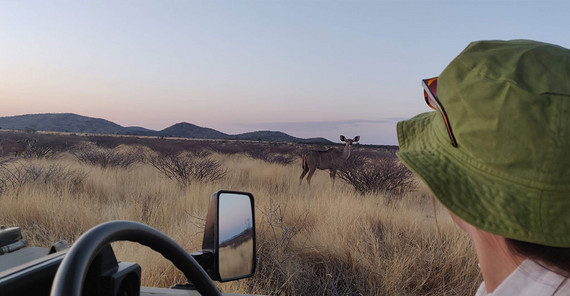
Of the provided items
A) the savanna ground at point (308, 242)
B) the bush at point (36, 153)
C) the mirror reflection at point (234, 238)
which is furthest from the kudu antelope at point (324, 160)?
the mirror reflection at point (234, 238)

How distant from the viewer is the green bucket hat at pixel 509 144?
81cm

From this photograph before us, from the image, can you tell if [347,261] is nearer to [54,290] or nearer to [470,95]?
[470,95]

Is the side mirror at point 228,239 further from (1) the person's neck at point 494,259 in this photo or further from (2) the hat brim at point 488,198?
(1) the person's neck at point 494,259

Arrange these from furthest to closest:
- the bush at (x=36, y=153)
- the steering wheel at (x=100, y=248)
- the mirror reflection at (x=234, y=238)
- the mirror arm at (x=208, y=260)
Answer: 1. the bush at (x=36, y=153)
2. the mirror reflection at (x=234, y=238)
3. the mirror arm at (x=208, y=260)
4. the steering wheel at (x=100, y=248)

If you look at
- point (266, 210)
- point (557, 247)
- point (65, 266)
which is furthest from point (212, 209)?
point (266, 210)

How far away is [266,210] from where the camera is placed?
592 cm

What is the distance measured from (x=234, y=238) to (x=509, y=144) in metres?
1.06

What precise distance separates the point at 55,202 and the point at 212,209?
5.63m

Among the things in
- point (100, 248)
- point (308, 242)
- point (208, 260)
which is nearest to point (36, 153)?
point (308, 242)

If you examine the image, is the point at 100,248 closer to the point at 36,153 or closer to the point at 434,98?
the point at 434,98

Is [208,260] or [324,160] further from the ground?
[208,260]

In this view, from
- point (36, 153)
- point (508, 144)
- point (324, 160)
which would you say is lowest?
point (324, 160)

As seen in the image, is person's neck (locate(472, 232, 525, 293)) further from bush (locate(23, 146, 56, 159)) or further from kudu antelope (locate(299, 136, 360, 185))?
bush (locate(23, 146, 56, 159))

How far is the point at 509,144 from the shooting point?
2.74 feet
